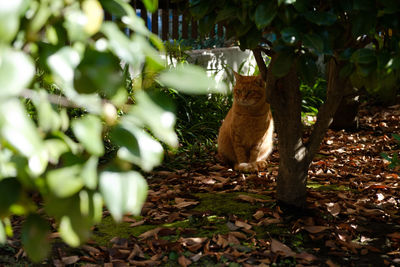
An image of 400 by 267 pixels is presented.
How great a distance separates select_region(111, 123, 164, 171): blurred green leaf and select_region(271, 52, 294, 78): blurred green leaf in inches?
36.1

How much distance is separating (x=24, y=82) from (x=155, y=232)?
2231mm

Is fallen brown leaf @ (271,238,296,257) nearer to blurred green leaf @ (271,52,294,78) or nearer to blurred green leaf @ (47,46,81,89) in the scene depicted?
blurred green leaf @ (271,52,294,78)

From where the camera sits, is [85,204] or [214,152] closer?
[85,204]

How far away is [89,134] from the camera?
56 centimetres

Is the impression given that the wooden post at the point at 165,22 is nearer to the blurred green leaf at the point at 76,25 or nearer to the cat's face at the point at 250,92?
the cat's face at the point at 250,92

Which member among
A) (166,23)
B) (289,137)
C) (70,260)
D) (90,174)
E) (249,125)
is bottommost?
(70,260)

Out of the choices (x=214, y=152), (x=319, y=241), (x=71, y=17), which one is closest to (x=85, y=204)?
(x=71, y=17)

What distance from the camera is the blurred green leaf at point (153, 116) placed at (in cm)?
58

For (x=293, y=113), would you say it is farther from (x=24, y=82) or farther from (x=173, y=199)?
(x=24, y=82)

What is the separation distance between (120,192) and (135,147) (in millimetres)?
68

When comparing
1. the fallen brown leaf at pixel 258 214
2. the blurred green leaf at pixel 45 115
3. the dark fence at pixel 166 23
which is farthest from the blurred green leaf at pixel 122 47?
the dark fence at pixel 166 23

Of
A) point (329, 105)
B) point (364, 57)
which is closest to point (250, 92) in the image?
point (329, 105)

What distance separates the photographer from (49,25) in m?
0.62

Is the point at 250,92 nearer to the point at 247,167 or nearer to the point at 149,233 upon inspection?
the point at 247,167
